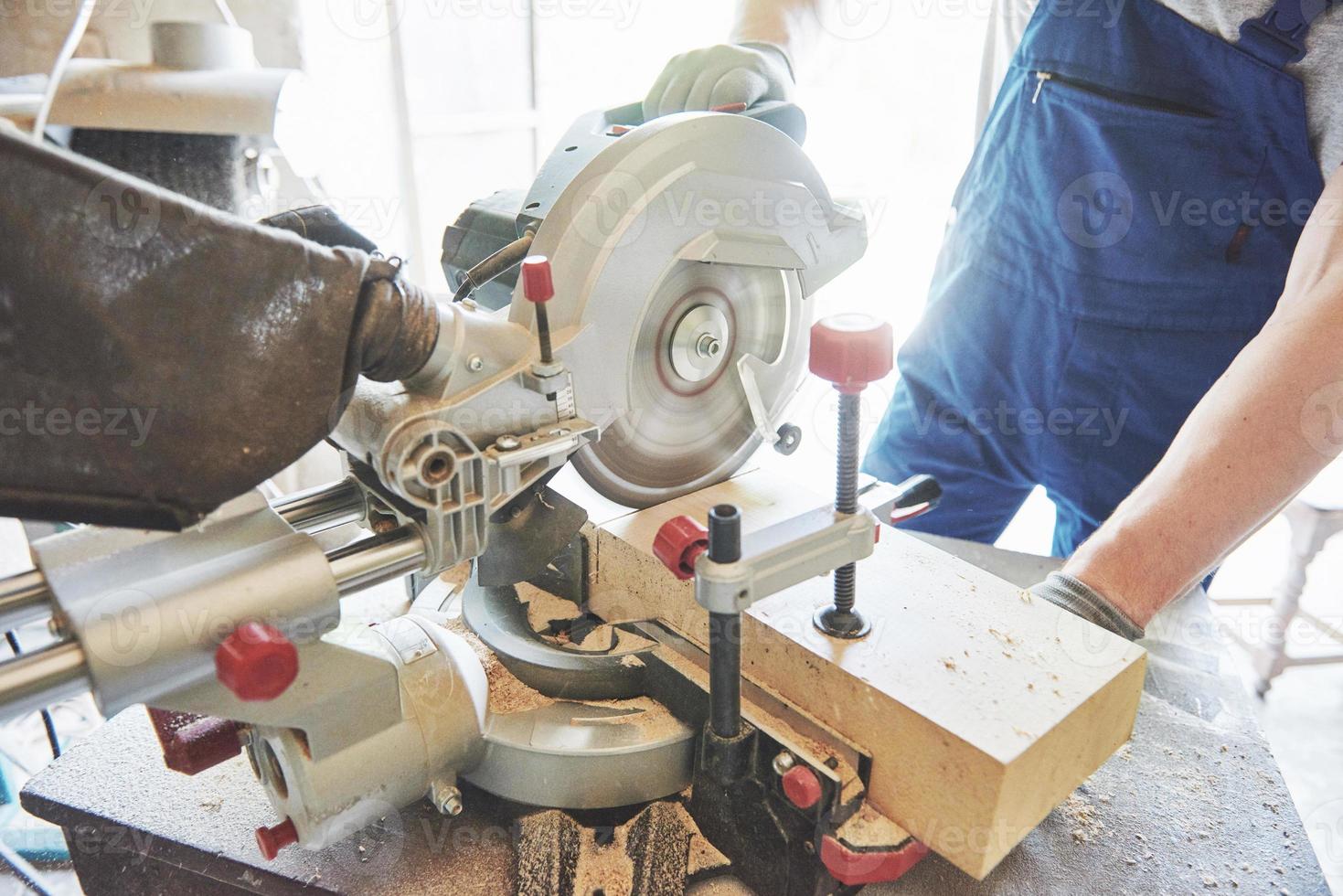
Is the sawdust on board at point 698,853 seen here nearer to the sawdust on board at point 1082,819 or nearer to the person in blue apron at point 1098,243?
the sawdust on board at point 1082,819

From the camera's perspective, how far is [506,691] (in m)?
1.05

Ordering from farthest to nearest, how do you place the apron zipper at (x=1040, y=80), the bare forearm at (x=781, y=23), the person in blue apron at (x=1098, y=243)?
the bare forearm at (x=781, y=23), the apron zipper at (x=1040, y=80), the person in blue apron at (x=1098, y=243)

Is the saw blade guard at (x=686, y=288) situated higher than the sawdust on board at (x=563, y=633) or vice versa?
the saw blade guard at (x=686, y=288)

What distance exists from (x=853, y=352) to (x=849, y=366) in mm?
13

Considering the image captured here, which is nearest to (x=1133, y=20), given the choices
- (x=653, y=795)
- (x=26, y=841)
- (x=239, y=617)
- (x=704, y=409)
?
(x=704, y=409)

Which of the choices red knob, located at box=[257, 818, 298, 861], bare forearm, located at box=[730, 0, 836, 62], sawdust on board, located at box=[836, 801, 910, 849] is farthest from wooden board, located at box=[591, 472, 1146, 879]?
bare forearm, located at box=[730, 0, 836, 62]

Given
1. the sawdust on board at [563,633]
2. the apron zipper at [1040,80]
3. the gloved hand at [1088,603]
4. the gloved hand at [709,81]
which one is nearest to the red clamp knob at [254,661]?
the sawdust on board at [563,633]

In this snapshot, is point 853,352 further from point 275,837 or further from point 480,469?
point 275,837

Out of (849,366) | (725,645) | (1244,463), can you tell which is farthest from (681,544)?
(1244,463)

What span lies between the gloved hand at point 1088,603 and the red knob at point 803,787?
374 millimetres

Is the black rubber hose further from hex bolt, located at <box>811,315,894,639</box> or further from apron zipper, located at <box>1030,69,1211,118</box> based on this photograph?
apron zipper, located at <box>1030,69,1211,118</box>

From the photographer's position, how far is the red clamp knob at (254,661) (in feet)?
2.35

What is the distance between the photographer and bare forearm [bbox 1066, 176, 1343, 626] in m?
1.09

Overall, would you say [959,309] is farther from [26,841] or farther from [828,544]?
[26,841]
